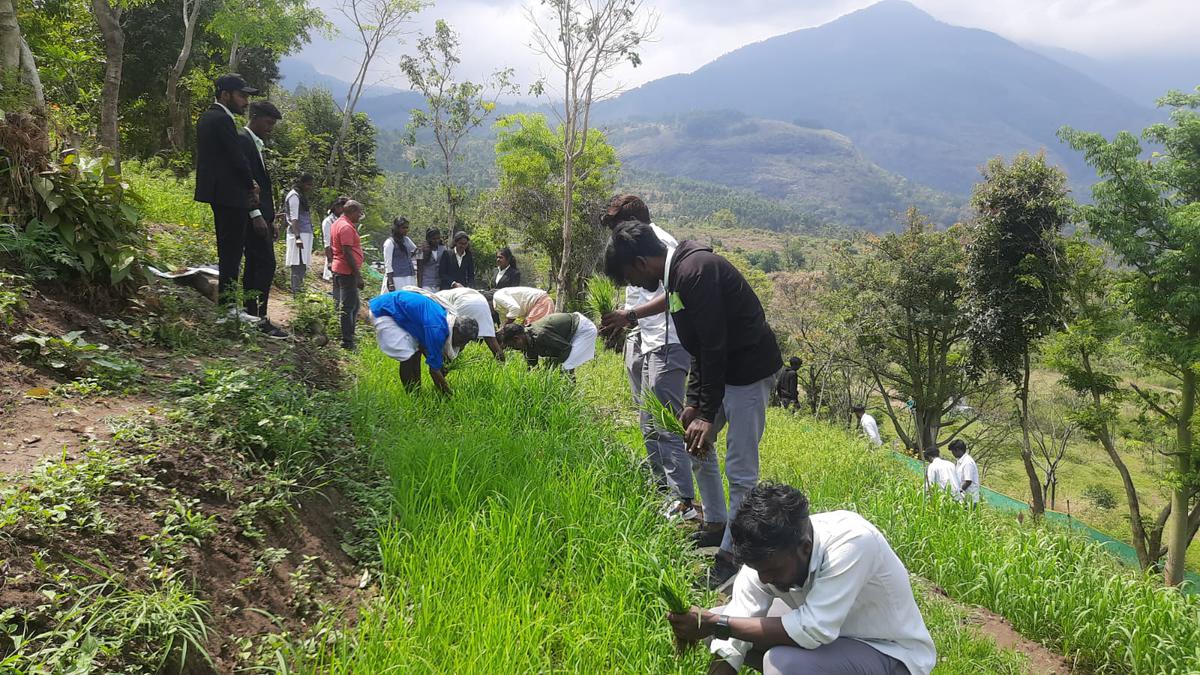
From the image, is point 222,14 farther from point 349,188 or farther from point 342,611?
point 342,611

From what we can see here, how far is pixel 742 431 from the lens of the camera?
11.2ft

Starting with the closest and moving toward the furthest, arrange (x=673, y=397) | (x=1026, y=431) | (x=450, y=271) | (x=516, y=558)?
(x=516, y=558)
(x=673, y=397)
(x=450, y=271)
(x=1026, y=431)

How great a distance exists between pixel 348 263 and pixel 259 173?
166cm

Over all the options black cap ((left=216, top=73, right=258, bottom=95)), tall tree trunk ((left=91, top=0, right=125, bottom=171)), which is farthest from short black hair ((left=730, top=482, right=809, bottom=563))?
tall tree trunk ((left=91, top=0, right=125, bottom=171))

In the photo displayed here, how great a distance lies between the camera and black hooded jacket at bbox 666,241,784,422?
3.19 metres

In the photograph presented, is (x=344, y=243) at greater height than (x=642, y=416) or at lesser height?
greater

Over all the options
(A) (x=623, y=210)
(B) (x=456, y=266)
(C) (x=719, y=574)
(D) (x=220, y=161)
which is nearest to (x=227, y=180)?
(D) (x=220, y=161)

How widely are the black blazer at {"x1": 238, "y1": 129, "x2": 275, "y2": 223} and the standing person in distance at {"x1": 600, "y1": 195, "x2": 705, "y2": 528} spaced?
9.89 feet

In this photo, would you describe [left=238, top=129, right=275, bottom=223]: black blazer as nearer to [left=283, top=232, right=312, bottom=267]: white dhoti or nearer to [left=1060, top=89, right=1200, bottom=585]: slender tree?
[left=283, top=232, right=312, bottom=267]: white dhoti

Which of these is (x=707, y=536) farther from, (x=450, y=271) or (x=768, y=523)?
(x=450, y=271)

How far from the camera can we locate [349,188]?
24062 millimetres

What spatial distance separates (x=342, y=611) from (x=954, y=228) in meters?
20.1

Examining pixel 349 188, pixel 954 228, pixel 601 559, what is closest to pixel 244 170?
pixel 601 559

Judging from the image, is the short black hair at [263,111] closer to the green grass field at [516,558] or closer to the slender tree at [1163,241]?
the green grass field at [516,558]
